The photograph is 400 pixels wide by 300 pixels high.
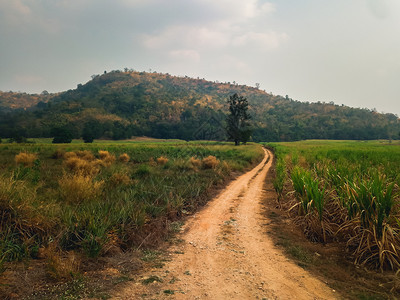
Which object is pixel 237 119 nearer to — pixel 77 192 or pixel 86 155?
pixel 86 155

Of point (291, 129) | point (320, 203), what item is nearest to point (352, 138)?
point (291, 129)

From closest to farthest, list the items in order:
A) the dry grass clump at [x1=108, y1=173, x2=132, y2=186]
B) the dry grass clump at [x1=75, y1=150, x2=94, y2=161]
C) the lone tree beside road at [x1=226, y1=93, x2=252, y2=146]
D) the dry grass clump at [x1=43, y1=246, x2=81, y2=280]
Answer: the dry grass clump at [x1=43, y1=246, x2=81, y2=280]
the dry grass clump at [x1=108, y1=173, x2=132, y2=186]
the dry grass clump at [x1=75, y1=150, x2=94, y2=161]
the lone tree beside road at [x1=226, y1=93, x2=252, y2=146]

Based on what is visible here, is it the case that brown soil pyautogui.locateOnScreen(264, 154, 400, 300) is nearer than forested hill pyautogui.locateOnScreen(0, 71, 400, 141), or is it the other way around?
brown soil pyautogui.locateOnScreen(264, 154, 400, 300)

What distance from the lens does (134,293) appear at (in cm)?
343

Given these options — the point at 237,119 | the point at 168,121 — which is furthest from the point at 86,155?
the point at 168,121

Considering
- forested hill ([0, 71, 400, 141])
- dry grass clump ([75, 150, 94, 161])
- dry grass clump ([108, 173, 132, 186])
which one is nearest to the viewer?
dry grass clump ([108, 173, 132, 186])

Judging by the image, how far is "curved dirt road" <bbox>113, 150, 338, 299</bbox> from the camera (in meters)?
3.52

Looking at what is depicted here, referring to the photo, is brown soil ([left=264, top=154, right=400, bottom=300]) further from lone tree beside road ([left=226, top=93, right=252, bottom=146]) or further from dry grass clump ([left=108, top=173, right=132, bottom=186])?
lone tree beside road ([left=226, top=93, right=252, bottom=146])

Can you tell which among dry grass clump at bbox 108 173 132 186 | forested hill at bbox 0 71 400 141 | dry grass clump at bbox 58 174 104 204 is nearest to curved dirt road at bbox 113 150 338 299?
dry grass clump at bbox 58 174 104 204

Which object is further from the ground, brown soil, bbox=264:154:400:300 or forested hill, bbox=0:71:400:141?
forested hill, bbox=0:71:400:141

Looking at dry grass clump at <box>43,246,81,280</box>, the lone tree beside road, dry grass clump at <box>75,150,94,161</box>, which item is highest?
the lone tree beside road

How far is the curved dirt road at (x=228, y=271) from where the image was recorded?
3.52 m

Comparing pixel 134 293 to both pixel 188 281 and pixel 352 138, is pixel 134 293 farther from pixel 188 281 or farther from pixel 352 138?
pixel 352 138

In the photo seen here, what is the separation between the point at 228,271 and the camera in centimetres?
425
